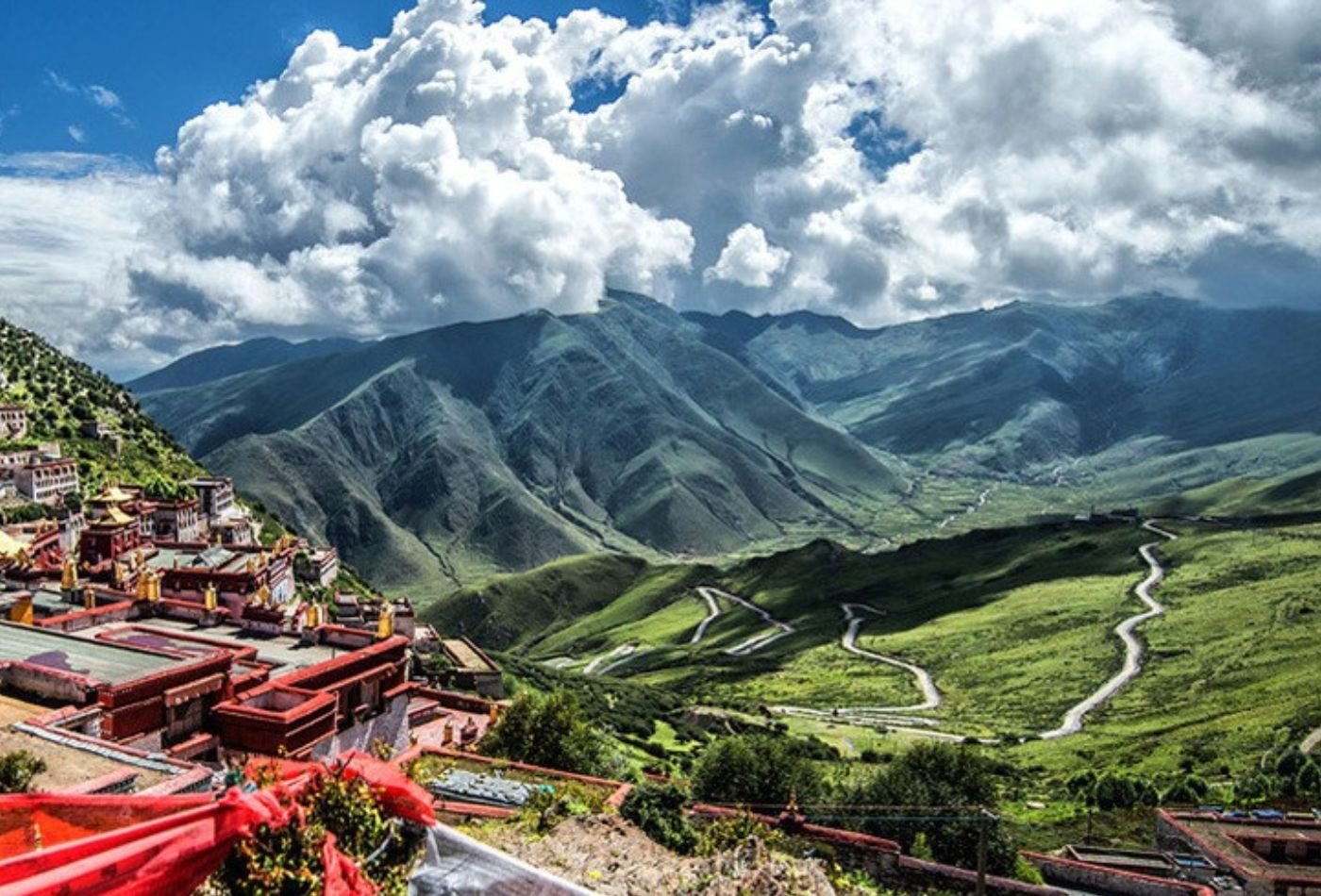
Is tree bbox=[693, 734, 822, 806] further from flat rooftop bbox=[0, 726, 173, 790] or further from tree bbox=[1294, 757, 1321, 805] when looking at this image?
tree bbox=[1294, 757, 1321, 805]

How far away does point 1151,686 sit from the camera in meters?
104

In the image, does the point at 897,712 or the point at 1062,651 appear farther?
the point at 1062,651

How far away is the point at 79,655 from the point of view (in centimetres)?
3462

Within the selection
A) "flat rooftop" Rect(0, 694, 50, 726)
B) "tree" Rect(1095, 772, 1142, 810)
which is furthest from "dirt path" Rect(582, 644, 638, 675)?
"flat rooftop" Rect(0, 694, 50, 726)

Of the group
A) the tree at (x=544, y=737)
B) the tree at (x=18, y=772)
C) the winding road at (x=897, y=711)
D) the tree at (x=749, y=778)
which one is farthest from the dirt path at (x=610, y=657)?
the tree at (x=18, y=772)

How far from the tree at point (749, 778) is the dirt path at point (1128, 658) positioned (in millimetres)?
54768

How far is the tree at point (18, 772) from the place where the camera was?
68.4ft

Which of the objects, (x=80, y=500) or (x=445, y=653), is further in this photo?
(x=80, y=500)

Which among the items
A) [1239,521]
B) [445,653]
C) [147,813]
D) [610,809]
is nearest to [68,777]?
[610,809]

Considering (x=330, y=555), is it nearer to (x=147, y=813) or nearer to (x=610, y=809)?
(x=610, y=809)

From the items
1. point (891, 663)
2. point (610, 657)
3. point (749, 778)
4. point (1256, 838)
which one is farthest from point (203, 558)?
point (610, 657)

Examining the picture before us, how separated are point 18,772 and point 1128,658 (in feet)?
395

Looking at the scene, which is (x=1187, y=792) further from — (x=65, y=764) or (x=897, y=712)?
(x=65, y=764)

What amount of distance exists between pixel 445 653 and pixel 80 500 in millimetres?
59952
